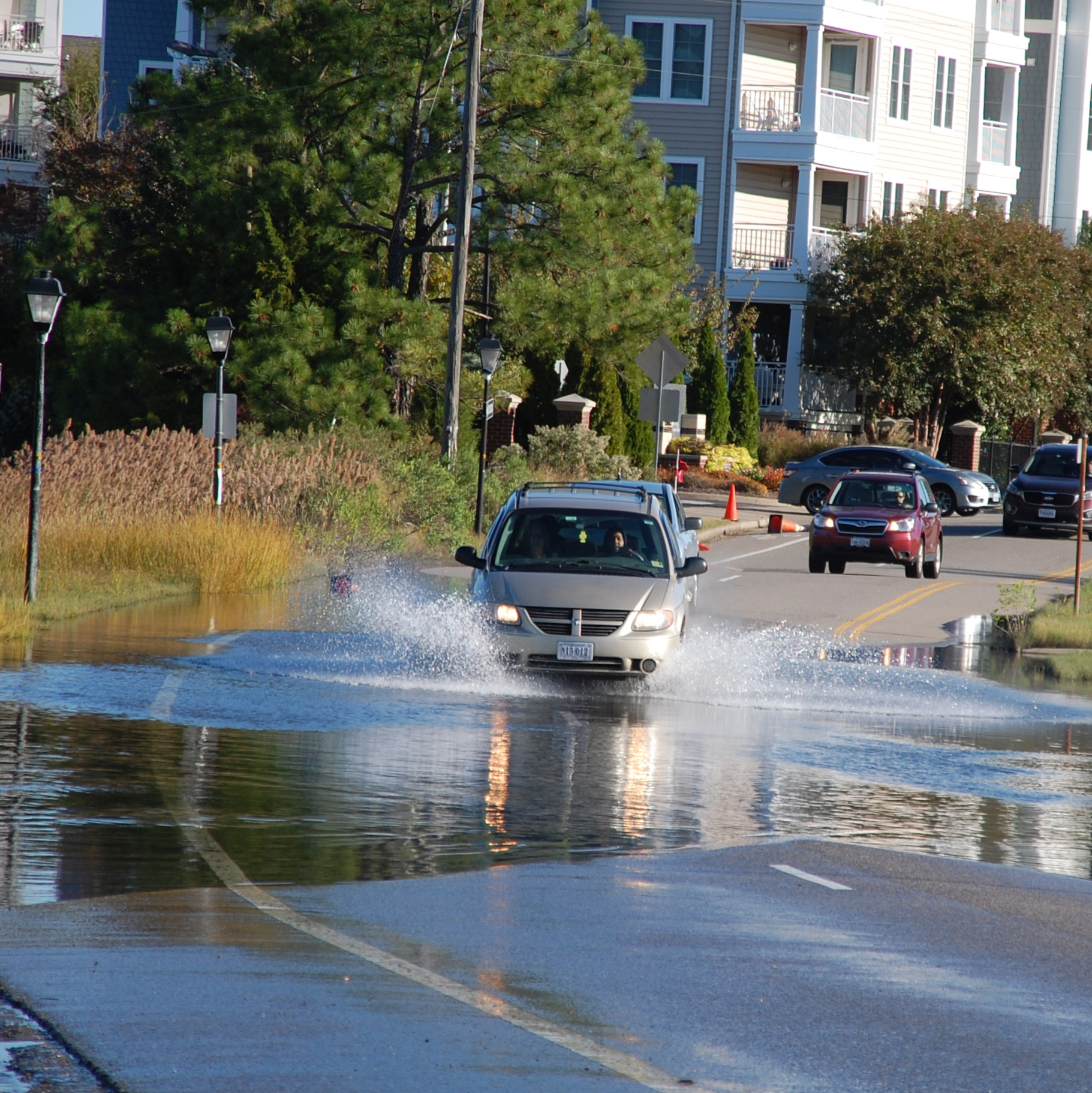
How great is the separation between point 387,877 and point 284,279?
27.7m

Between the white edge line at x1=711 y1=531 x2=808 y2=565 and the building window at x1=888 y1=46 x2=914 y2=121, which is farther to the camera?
the building window at x1=888 y1=46 x2=914 y2=121

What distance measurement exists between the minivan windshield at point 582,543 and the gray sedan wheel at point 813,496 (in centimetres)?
2524

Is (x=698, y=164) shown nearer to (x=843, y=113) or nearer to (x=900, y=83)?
(x=843, y=113)

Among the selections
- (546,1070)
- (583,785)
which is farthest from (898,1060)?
(583,785)

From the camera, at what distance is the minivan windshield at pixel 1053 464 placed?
37.3m

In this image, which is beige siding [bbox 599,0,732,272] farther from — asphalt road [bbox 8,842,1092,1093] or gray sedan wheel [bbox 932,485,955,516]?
asphalt road [bbox 8,842,1092,1093]

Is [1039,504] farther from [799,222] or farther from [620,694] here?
[620,694]

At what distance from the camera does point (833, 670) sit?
689 inches

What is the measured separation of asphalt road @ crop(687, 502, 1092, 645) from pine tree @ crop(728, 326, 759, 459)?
11513mm

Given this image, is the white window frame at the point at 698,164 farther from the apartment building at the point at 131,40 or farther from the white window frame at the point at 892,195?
the apartment building at the point at 131,40

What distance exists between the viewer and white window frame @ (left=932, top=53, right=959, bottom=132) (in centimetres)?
5456

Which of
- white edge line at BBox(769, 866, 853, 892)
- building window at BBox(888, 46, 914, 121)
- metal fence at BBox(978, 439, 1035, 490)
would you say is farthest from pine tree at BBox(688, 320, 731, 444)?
white edge line at BBox(769, 866, 853, 892)

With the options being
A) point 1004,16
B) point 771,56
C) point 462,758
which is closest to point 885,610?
point 462,758

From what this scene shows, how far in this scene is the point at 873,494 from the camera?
2858 centimetres
